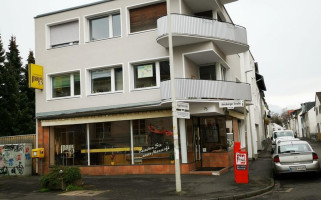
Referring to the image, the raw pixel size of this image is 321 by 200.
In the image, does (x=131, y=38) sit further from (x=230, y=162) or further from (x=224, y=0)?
(x=230, y=162)

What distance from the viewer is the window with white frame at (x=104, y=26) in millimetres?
17766

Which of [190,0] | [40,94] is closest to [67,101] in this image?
[40,94]

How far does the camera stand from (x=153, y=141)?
1647 cm

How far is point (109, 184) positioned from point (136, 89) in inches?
203

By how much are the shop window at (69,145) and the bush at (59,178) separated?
204 inches

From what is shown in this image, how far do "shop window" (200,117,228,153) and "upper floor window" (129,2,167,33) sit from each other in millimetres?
5692

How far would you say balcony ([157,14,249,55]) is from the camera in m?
15.0

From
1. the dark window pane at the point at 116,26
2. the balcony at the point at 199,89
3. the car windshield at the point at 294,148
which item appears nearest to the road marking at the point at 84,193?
the balcony at the point at 199,89

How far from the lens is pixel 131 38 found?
17078mm

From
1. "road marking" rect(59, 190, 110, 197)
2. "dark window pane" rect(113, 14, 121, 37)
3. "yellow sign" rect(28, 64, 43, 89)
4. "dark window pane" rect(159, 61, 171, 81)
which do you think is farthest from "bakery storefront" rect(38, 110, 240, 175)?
"road marking" rect(59, 190, 110, 197)

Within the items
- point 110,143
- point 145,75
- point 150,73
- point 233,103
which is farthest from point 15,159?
point 233,103

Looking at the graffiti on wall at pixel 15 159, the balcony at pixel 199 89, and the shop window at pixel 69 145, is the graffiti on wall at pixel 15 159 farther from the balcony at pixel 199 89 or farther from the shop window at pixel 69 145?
the balcony at pixel 199 89

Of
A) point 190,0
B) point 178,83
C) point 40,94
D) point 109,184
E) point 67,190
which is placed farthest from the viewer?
point 40,94

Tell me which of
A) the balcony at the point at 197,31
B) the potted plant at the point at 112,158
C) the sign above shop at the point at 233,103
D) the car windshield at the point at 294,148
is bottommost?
the potted plant at the point at 112,158
